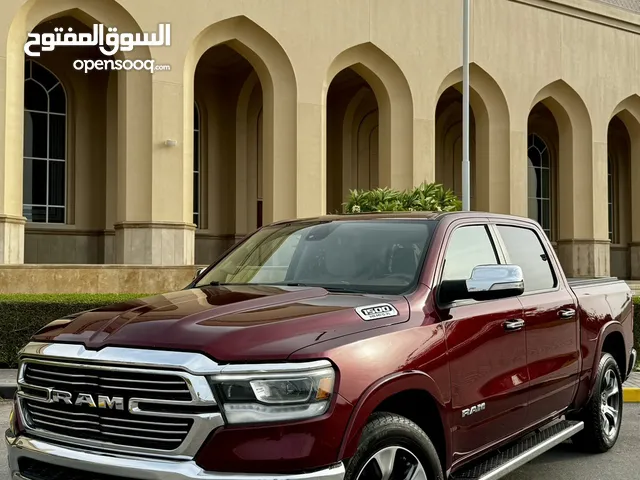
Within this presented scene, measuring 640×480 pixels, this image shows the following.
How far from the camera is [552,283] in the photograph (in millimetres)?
5430

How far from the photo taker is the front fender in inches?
123

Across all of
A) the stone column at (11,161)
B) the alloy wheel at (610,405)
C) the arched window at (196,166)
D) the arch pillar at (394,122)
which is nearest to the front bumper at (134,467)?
the alloy wheel at (610,405)

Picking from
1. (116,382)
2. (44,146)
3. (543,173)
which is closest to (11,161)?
(44,146)

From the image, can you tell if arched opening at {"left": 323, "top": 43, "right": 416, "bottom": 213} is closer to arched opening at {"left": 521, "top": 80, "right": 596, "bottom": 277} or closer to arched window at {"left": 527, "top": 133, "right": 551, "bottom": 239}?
arched opening at {"left": 521, "top": 80, "right": 596, "bottom": 277}

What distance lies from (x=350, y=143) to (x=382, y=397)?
2545cm

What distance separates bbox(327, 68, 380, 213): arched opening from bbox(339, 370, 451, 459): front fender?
2372 centimetres

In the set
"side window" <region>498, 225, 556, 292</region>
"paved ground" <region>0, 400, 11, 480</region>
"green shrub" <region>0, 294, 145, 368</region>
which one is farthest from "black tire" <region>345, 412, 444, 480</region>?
"green shrub" <region>0, 294, 145, 368</region>

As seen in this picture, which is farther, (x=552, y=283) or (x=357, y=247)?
(x=552, y=283)

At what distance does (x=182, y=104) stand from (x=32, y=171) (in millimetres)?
6306

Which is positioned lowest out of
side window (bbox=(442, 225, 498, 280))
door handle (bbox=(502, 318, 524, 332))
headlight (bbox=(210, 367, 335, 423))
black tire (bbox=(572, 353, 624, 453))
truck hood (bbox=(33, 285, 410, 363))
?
black tire (bbox=(572, 353, 624, 453))

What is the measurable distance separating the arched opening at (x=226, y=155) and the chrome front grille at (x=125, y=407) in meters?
21.1

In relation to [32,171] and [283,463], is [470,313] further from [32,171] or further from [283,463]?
→ [32,171]

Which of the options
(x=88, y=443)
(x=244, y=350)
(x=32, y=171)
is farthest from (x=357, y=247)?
(x=32, y=171)

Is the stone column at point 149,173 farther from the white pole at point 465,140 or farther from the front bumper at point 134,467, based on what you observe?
the front bumper at point 134,467
